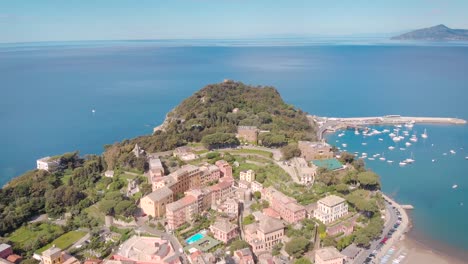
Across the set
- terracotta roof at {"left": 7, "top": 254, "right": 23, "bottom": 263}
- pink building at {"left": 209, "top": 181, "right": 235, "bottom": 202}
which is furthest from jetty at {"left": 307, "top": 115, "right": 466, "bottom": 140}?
terracotta roof at {"left": 7, "top": 254, "right": 23, "bottom": 263}

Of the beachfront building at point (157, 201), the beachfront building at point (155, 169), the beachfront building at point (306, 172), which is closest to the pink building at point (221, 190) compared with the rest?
the beachfront building at point (157, 201)

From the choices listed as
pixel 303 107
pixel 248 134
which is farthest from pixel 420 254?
pixel 303 107

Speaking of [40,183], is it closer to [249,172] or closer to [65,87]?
[249,172]

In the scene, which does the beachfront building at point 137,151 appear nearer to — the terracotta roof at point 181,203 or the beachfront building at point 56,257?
the terracotta roof at point 181,203

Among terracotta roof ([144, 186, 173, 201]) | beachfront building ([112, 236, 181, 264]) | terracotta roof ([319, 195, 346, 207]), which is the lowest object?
beachfront building ([112, 236, 181, 264])

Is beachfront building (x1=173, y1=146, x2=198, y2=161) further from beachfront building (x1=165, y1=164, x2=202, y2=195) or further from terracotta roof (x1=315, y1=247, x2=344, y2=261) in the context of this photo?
terracotta roof (x1=315, y1=247, x2=344, y2=261)

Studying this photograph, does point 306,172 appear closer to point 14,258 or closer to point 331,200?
point 331,200

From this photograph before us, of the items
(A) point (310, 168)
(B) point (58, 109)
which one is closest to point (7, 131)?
(B) point (58, 109)
